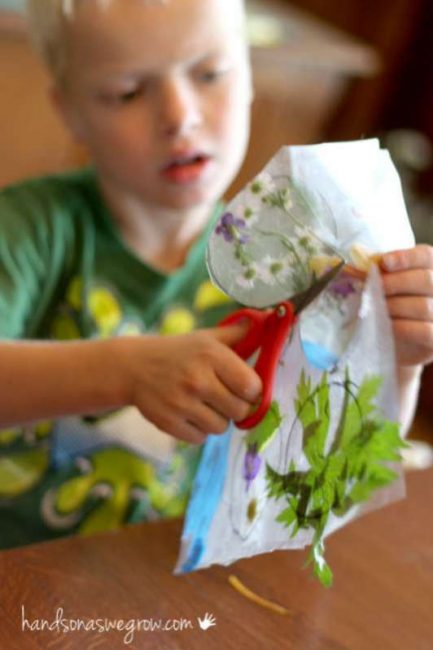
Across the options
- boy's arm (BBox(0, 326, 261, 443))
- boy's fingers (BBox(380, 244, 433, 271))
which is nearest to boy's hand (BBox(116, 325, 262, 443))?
boy's arm (BBox(0, 326, 261, 443))

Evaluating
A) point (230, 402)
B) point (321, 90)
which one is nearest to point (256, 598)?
point (230, 402)

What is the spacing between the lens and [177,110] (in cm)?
80

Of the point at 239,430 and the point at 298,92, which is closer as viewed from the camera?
the point at 239,430

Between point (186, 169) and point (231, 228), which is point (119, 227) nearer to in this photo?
point (186, 169)

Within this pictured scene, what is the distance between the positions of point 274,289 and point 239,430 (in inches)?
3.9

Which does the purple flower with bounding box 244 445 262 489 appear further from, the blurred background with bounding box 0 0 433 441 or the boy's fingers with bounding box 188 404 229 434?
the blurred background with bounding box 0 0 433 441

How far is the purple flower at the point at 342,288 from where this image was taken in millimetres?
580

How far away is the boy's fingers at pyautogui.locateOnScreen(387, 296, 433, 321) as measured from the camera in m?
0.59

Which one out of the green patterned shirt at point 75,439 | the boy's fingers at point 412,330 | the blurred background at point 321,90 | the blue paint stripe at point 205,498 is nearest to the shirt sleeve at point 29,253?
the green patterned shirt at point 75,439

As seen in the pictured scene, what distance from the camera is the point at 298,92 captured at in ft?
7.26

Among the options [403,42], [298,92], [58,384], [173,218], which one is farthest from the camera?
[403,42]

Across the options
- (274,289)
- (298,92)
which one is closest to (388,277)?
(274,289)

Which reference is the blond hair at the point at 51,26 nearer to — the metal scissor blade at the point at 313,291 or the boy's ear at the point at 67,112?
the boy's ear at the point at 67,112

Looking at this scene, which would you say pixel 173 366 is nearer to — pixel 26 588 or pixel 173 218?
pixel 26 588
